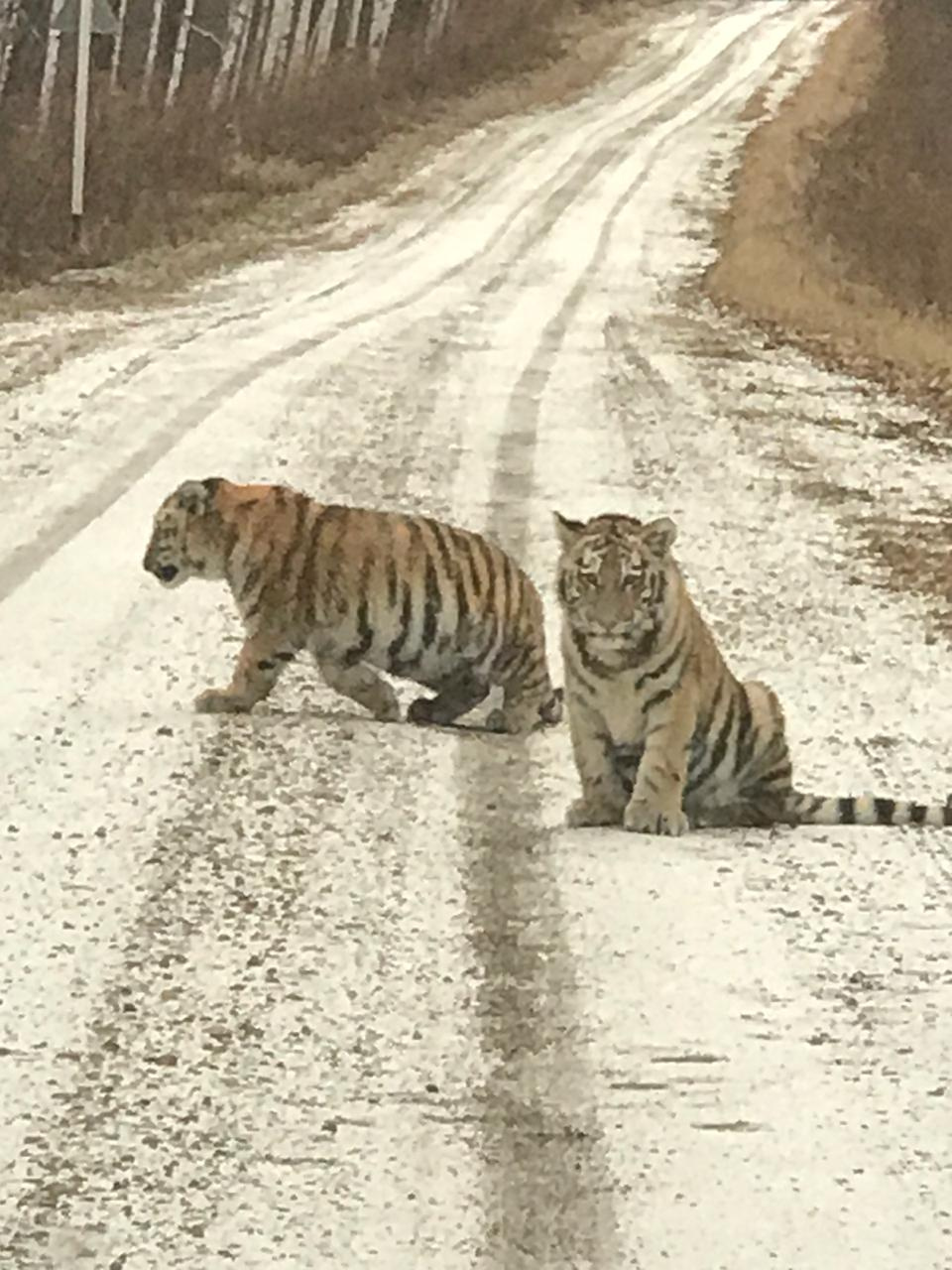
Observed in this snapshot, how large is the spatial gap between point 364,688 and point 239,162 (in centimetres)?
2503

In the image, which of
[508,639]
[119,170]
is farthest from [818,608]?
[119,170]

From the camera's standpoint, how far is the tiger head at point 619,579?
6.99 metres

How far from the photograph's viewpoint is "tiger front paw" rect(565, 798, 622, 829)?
23.8 feet

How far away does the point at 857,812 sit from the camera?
7.51 m

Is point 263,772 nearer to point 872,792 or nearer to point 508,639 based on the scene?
point 508,639

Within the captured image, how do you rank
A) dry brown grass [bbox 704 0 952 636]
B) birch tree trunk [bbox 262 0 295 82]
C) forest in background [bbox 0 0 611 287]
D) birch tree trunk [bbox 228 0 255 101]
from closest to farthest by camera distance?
dry brown grass [bbox 704 0 952 636] → forest in background [bbox 0 0 611 287] → birch tree trunk [bbox 228 0 255 101] → birch tree trunk [bbox 262 0 295 82]

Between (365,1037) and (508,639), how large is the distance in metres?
2.98

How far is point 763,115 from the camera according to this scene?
43375 mm

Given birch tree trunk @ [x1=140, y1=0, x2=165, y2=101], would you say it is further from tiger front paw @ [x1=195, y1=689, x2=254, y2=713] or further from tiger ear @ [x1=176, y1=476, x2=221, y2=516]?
tiger front paw @ [x1=195, y1=689, x2=254, y2=713]

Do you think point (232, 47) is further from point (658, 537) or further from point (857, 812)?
point (658, 537)

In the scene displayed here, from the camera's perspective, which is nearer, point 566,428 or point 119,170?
point 566,428

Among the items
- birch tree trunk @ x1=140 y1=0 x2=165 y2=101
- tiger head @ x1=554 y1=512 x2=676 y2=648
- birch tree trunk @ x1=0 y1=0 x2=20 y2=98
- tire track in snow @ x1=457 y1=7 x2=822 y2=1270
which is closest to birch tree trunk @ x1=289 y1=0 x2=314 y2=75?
birch tree trunk @ x1=140 y1=0 x2=165 y2=101

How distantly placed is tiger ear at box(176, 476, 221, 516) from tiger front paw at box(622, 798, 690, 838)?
215cm

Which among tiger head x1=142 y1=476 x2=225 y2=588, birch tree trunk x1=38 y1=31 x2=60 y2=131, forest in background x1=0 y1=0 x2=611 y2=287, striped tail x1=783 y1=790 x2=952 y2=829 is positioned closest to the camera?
striped tail x1=783 y1=790 x2=952 y2=829
